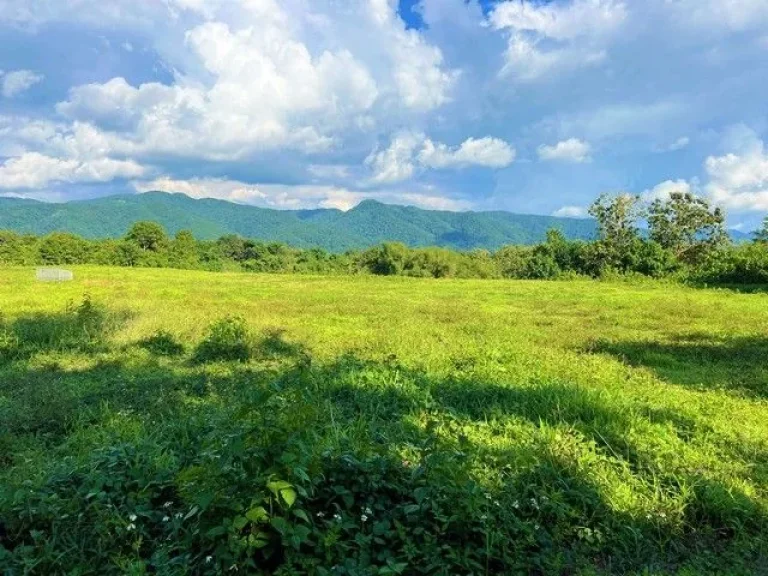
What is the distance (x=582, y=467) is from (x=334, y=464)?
216cm

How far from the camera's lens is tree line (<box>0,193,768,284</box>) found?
126ft

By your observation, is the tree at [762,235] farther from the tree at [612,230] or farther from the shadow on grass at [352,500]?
the shadow on grass at [352,500]

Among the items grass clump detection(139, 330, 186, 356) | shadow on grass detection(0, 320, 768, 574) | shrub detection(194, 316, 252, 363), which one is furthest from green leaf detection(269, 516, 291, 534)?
grass clump detection(139, 330, 186, 356)

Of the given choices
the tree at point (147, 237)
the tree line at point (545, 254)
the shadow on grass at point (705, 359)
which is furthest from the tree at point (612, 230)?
the tree at point (147, 237)

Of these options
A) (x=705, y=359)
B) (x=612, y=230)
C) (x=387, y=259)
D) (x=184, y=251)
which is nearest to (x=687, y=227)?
(x=612, y=230)

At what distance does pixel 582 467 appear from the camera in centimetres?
462

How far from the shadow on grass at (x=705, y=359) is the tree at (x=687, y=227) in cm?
4147

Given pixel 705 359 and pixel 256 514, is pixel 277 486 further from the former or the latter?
pixel 705 359

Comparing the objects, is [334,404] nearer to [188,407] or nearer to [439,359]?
[188,407]

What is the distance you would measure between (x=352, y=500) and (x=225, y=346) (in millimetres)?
6923

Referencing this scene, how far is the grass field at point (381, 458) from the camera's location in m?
3.23

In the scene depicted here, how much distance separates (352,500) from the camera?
3.52 m

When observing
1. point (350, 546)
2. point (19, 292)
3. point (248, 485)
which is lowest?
point (19, 292)

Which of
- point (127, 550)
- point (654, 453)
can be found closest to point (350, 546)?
point (127, 550)
